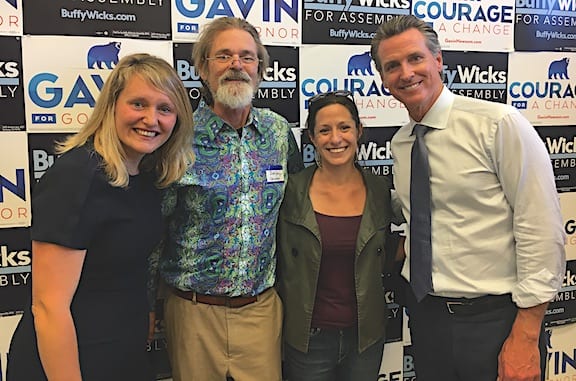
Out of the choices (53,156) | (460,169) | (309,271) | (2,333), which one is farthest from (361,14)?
(2,333)

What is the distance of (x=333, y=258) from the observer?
1.89m

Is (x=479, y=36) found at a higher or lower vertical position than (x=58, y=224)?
higher

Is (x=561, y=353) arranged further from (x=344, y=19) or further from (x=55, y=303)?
(x=55, y=303)

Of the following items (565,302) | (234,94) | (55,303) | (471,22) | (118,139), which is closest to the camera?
(55,303)

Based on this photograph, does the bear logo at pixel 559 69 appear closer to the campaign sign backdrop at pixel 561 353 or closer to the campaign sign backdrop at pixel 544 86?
the campaign sign backdrop at pixel 544 86

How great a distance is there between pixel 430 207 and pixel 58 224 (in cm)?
108

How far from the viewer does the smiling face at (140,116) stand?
1478 millimetres

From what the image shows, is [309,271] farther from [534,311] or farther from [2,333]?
[2,333]

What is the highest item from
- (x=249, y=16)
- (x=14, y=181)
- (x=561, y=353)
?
(x=249, y=16)

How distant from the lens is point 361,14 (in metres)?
2.43

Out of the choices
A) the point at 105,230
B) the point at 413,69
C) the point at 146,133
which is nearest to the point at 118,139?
the point at 146,133

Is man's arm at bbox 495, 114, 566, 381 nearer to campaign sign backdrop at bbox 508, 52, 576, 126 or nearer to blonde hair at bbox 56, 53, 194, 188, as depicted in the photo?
blonde hair at bbox 56, 53, 194, 188

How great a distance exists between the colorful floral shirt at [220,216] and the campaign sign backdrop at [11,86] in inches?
25.3

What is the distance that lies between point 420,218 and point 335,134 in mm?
406
